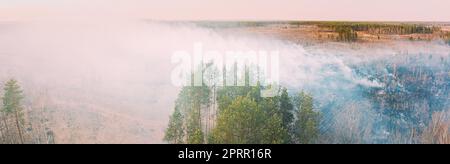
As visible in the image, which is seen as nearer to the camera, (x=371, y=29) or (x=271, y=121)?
(x=271, y=121)

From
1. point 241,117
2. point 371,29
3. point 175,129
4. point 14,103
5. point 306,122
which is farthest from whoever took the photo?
point 371,29

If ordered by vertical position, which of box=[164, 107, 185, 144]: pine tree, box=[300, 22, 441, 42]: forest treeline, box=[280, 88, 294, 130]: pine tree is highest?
box=[300, 22, 441, 42]: forest treeline

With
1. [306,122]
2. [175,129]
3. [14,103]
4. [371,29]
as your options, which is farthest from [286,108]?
[14,103]

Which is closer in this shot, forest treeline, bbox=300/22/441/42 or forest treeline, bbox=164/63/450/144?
forest treeline, bbox=164/63/450/144

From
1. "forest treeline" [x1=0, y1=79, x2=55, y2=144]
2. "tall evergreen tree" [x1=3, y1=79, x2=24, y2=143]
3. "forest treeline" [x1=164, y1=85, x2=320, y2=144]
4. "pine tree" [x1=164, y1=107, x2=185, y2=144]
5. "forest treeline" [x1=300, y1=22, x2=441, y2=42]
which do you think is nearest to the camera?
"forest treeline" [x1=164, y1=85, x2=320, y2=144]

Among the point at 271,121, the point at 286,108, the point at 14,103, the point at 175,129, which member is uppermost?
the point at 14,103

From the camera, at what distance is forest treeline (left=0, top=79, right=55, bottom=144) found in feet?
32.8

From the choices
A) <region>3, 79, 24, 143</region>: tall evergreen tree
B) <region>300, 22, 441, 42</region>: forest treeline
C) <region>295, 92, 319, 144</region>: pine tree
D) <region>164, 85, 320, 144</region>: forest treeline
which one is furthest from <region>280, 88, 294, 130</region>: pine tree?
<region>3, 79, 24, 143</region>: tall evergreen tree

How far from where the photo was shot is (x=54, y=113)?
34.1ft

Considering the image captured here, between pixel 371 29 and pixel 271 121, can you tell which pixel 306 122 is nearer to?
pixel 271 121

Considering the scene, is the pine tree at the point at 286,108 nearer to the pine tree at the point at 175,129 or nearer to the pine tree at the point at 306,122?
the pine tree at the point at 306,122

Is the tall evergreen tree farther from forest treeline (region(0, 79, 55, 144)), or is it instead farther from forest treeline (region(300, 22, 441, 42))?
forest treeline (region(300, 22, 441, 42))

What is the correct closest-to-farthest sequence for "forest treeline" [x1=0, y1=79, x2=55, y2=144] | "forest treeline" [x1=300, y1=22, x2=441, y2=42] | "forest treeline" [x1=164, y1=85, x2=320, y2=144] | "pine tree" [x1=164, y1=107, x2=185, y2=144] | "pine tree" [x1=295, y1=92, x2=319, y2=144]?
"forest treeline" [x1=164, y1=85, x2=320, y2=144] < "pine tree" [x1=295, y1=92, x2=319, y2=144] < "pine tree" [x1=164, y1=107, x2=185, y2=144] < "forest treeline" [x1=0, y1=79, x2=55, y2=144] < "forest treeline" [x1=300, y1=22, x2=441, y2=42]

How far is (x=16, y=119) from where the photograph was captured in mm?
10289
